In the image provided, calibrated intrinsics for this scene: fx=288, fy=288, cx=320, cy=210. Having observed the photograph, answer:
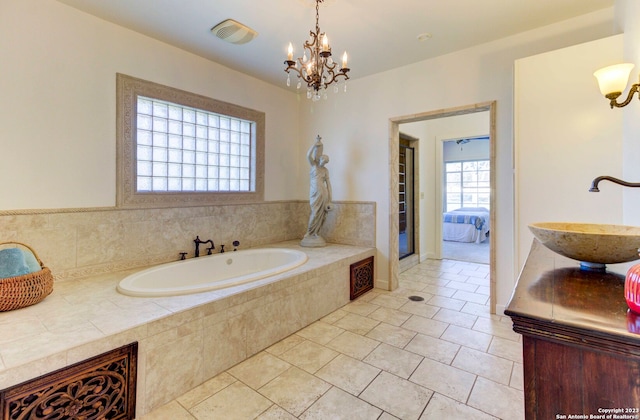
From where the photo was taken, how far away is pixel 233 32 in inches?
101

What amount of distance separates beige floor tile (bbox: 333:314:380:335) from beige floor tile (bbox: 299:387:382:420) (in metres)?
0.85

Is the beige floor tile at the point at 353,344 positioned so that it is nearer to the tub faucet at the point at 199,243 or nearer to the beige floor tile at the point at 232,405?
the beige floor tile at the point at 232,405

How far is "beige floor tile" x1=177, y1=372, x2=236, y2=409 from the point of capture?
1.70 meters

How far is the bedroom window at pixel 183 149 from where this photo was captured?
2.64 meters

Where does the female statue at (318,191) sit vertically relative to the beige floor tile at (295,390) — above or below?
above

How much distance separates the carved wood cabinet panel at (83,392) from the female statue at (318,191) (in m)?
2.42

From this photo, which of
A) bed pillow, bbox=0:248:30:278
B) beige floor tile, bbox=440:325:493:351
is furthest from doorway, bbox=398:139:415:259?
bed pillow, bbox=0:248:30:278

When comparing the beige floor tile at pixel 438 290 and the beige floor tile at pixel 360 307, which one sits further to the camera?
the beige floor tile at pixel 438 290

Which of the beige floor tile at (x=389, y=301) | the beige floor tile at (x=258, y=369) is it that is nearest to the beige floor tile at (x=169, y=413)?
the beige floor tile at (x=258, y=369)

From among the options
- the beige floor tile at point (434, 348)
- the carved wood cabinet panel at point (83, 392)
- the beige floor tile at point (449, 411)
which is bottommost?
the beige floor tile at point (449, 411)

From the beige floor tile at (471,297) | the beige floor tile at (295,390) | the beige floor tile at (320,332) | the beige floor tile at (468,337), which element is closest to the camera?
the beige floor tile at (295,390)

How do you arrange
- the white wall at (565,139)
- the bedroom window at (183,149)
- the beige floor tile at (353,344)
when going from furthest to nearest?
the bedroom window at (183,149) → the beige floor tile at (353,344) → the white wall at (565,139)

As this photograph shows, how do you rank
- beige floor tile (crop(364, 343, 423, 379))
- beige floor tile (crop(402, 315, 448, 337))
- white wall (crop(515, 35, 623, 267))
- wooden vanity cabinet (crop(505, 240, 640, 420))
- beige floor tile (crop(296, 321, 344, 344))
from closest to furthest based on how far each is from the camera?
wooden vanity cabinet (crop(505, 240, 640, 420)), beige floor tile (crop(364, 343, 423, 379)), white wall (crop(515, 35, 623, 267)), beige floor tile (crop(296, 321, 344, 344)), beige floor tile (crop(402, 315, 448, 337))

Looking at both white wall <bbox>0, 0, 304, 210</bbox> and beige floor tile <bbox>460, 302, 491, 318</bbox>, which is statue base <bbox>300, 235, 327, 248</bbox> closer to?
beige floor tile <bbox>460, 302, 491, 318</bbox>
